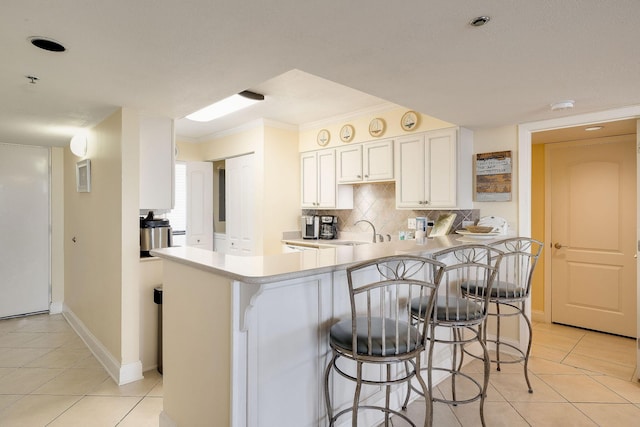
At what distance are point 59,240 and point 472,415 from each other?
16.7ft

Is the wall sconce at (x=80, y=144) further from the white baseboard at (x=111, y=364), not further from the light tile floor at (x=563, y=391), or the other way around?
the light tile floor at (x=563, y=391)

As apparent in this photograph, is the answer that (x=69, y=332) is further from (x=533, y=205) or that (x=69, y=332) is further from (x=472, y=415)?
(x=533, y=205)

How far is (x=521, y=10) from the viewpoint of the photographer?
1.41m

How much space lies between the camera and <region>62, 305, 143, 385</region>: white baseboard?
9.04 ft

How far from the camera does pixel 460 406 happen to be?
7.90ft

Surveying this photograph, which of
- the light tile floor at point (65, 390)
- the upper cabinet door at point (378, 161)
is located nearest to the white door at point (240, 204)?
the upper cabinet door at point (378, 161)

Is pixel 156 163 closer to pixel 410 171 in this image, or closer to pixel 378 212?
pixel 410 171

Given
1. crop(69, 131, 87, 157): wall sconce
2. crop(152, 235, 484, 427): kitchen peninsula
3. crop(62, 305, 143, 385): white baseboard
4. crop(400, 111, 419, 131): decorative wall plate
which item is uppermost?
crop(400, 111, 419, 131): decorative wall plate

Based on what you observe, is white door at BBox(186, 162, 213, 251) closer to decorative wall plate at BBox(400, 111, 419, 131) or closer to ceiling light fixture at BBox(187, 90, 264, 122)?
ceiling light fixture at BBox(187, 90, 264, 122)

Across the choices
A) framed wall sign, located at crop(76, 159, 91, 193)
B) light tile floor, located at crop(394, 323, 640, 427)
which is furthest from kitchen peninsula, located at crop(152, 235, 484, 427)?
framed wall sign, located at crop(76, 159, 91, 193)

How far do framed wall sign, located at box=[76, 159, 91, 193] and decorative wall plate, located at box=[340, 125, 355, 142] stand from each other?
267 centimetres

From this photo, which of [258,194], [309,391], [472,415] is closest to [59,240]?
[258,194]

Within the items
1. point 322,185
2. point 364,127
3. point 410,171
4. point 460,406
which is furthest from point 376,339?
point 322,185

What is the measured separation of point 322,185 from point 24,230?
376 cm
